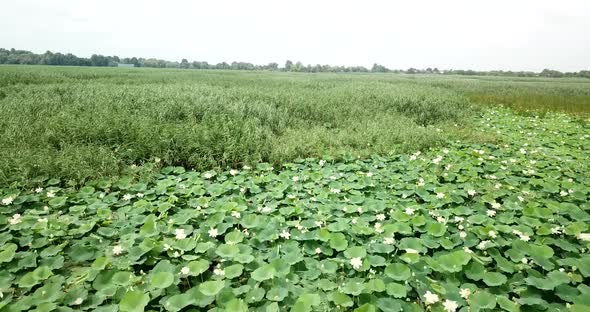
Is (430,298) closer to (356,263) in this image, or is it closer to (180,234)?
(356,263)

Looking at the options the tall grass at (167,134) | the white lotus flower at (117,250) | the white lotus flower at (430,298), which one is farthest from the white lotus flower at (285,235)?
the tall grass at (167,134)

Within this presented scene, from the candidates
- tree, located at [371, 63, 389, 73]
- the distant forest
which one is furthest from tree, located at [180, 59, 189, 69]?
tree, located at [371, 63, 389, 73]

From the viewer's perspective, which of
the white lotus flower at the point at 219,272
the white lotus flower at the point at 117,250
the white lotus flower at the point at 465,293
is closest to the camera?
the white lotus flower at the point at 465,293

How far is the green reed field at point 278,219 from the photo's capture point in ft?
7.69

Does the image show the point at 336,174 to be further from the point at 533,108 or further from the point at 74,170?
the point at 533,108

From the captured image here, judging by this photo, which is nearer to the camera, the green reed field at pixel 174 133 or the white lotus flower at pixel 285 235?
the white lotus flower at pixel 285 235

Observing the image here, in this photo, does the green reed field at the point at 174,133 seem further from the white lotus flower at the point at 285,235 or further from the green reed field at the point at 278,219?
the white lotus flower at the point at 285,235

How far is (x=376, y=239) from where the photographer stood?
10.3 feet

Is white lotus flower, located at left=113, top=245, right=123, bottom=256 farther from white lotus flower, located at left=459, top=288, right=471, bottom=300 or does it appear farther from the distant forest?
the distant forest

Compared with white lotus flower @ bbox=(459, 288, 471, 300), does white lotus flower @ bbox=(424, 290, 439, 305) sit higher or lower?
higher

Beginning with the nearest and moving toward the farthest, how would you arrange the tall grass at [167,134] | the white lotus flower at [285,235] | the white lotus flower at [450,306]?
1. the white lotus flower at [450,306]
2. the white lotus flower at [285,235]
3. the tall grass at [167,134]

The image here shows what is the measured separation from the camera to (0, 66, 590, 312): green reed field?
7.69 ft

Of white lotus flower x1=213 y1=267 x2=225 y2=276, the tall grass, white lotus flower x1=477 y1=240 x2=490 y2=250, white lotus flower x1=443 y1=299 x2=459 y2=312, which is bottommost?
white lotus flower x1=213 y1=267 x2=225 y2=276

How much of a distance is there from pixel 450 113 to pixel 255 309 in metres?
11.6
